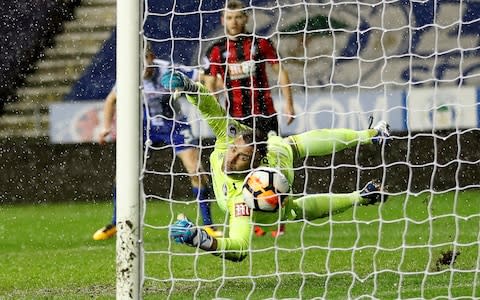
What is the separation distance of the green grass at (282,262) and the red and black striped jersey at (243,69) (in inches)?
41.2

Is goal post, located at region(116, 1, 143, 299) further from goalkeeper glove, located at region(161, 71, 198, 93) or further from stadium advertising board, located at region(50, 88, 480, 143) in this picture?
stadium advertising board, located at region(50, 88, 480, 143)

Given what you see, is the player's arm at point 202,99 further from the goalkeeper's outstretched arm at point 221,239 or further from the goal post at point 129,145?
the goal post at point 129,145

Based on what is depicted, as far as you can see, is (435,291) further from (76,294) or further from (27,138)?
(27,138)

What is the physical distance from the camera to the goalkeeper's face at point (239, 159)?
6.06m

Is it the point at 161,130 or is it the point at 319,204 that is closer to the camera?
the point at 319,204

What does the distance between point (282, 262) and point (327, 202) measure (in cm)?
80

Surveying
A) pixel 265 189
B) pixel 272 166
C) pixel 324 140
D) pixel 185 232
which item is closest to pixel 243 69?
pixel 324 140

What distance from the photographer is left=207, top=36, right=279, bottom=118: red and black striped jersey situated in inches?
305

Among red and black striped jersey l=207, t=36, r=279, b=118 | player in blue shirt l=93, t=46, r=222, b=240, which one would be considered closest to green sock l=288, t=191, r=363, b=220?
red and black striped jersey l=207, t=36, r=279, b=118

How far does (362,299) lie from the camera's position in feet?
18.3

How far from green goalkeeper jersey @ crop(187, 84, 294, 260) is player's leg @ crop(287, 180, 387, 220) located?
99 millimetres

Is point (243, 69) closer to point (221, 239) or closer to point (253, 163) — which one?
point (253, 163)

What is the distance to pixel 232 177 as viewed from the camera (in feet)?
20.0

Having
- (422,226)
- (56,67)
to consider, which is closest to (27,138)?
(56,67)
